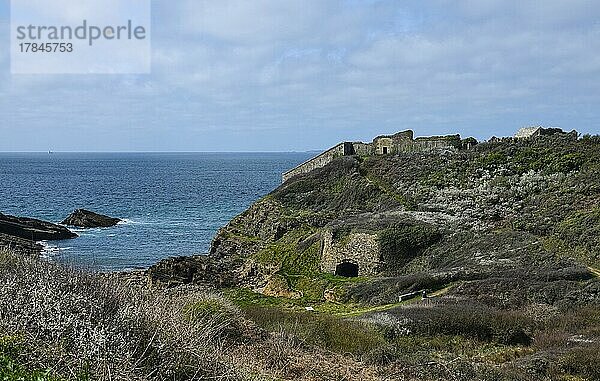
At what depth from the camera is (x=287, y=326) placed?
13.8m

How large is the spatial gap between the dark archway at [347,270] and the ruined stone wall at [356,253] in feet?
0.73

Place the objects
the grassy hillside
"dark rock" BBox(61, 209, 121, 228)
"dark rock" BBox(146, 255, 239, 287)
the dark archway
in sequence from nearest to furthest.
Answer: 1. the grassy hillside
2. the dark archway
3. "dark rock" BBox(146, 255, 239, 287)
4. "dark rock" BBox(61, 209, 121, 228)

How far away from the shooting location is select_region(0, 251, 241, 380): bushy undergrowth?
295 inches

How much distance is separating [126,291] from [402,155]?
3799 centimetres

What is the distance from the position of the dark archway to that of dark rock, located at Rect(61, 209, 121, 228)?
3533 cm

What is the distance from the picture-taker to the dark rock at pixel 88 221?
195 feet

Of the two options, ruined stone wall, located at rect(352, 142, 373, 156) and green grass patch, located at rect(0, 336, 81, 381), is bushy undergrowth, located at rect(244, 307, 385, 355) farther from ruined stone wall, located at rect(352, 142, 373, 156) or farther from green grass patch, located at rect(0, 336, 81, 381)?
ruined stone wall, located at rect(352, 142, 373, 156)

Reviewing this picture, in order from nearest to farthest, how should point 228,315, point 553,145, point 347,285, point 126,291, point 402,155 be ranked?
point 126,291 < point 228,315 < point 347,285 < point 553,145 < point 402,155

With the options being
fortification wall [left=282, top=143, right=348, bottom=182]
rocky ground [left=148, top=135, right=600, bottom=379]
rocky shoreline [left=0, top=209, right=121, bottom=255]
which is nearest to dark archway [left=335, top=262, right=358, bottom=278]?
rocky ground [left=148, top=135, right=600, bottom=379]

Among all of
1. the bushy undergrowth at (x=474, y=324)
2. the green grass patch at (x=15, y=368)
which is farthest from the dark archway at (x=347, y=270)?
the green grass patch at (x=15, y=368)

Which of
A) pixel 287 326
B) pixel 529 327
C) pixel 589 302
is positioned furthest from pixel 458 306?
pixel 287 326

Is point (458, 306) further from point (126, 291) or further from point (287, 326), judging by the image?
point (126, 291)

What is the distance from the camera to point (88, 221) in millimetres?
59625

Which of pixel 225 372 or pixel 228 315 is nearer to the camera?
pixel 225 372
